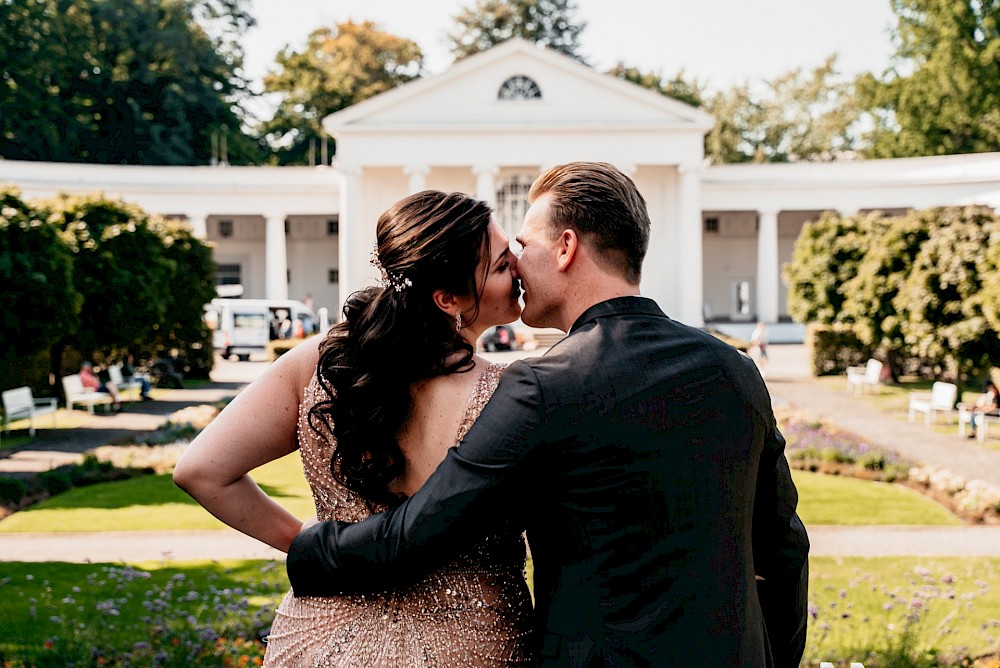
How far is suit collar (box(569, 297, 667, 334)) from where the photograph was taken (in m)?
2.03

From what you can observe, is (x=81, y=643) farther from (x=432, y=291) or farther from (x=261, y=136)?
(x=261, y=136)

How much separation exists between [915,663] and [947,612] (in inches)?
61.5

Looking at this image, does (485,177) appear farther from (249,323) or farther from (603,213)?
(603,213)

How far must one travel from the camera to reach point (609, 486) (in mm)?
1897

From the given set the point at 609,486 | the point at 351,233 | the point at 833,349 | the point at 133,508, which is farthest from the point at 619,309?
the point at 351,233

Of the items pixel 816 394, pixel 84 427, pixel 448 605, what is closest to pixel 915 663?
pixel 448 605

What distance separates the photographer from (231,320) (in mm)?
33250

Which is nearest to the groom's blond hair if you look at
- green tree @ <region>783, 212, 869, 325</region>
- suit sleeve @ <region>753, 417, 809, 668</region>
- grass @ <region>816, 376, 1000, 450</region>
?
suit sleeve @ <region>753, 417, 809, 668</region>

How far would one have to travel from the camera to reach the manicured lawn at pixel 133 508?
381 inches

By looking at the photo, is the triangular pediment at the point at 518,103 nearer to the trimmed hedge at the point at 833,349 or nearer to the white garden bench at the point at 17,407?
the trimmed hedge at the point at 833,349

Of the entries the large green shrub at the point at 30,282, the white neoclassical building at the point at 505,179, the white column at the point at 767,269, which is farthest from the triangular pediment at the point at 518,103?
the large green shrub at the point at 30,282

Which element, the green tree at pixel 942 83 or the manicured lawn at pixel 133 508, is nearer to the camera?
the manicured lawn at pixel 133 508

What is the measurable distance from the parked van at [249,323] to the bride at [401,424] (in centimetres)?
3090

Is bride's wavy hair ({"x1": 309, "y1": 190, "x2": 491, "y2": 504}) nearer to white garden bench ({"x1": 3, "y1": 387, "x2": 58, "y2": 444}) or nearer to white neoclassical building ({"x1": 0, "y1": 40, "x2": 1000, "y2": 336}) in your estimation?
white garden bench ({"x1": 3, "y1": 387, "x2": 58, "y2": 444})
